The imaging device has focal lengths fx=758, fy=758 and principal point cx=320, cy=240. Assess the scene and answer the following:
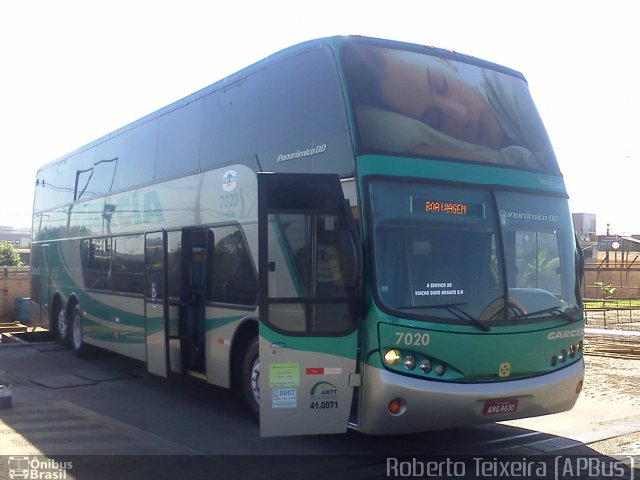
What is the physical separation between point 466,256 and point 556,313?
1.25 meters

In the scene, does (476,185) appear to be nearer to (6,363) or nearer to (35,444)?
(35,444)

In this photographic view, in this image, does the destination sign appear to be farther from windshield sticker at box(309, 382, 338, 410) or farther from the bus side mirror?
windshield sticker at box(309, 382, 338, 410)

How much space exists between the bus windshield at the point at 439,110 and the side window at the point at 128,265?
578 cm

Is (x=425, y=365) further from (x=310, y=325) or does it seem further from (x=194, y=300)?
(x=194, y=300)

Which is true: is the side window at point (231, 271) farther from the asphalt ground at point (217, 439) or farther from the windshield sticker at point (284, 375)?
the windshield sticker at point (284, 375)

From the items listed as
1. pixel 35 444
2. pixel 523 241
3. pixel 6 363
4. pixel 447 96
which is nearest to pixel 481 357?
pixel 523 241

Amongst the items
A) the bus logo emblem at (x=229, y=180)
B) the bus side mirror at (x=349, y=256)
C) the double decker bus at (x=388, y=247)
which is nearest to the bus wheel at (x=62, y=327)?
the double decker bus at (x=388, y=247)

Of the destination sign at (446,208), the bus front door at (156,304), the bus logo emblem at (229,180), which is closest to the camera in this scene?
the destination sign at (446,208)

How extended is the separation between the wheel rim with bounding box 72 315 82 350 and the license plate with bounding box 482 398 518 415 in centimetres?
1034

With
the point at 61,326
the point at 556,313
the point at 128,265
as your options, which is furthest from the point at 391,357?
the point at 61,326

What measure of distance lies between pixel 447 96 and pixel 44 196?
12.8 metres

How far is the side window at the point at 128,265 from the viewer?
12172mm

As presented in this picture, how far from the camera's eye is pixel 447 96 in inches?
320

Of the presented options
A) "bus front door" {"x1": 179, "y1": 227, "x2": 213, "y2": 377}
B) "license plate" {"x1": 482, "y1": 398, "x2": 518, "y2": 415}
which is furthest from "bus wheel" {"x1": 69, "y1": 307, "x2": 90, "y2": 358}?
"license plate" {"x1": 482, "y1": 398, "x2": 518, "y2": 415}
